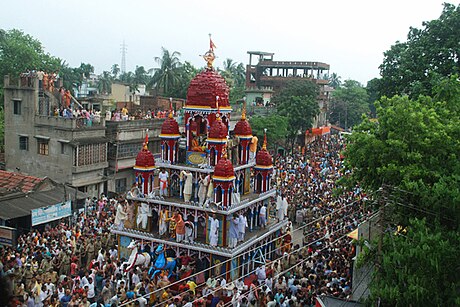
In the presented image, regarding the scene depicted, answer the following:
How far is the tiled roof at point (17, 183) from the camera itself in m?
23.7

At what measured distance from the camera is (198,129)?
2025 cm

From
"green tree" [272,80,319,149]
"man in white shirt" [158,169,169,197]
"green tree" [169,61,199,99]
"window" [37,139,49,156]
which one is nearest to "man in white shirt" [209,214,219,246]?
"man in white shirt" [158,169,169,197]

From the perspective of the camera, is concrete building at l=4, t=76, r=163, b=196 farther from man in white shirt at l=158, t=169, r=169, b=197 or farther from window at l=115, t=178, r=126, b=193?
→ man in white shirt at l=158, t=169, r=169, b=197

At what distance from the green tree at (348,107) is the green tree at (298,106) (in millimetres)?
24413

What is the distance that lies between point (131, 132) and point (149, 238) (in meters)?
15.7

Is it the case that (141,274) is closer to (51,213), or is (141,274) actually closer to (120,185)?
(51,213)

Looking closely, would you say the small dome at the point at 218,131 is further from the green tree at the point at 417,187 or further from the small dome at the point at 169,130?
the green tree at the point at 417,187

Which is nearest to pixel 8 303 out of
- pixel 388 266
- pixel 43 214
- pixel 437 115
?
pixel 388 266

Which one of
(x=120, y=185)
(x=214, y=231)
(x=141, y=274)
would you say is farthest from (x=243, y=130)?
(x=120, y=185)

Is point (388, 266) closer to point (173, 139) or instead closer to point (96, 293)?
point (96, 293)

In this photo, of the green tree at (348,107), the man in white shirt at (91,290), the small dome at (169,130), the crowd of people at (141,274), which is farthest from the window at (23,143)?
the green tree at (348,107)

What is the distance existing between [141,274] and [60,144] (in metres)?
15.0

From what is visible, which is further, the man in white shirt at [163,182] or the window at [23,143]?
the window at [23,143]

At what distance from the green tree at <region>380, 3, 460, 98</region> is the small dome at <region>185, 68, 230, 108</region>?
8952mm
